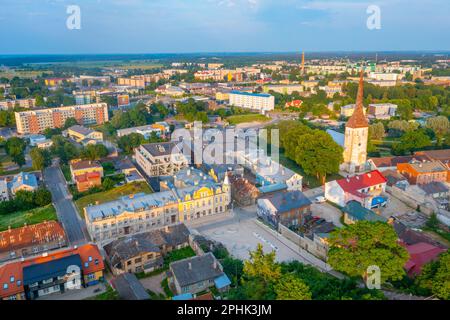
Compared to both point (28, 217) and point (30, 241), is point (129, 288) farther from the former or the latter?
point (28, 217)

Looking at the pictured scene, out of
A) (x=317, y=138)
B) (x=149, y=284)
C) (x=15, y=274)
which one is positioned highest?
(x=317, y=138)

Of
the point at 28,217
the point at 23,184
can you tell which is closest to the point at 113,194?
the point at 28,217

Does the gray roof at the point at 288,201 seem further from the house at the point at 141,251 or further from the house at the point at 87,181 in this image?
the house at the point at 87,181

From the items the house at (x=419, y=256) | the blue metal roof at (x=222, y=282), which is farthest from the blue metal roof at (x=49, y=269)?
the house at (x=419, y=256)

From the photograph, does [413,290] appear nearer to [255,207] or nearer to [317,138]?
[255,207]

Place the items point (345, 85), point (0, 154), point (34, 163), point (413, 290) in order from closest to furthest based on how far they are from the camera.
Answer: point (413, 290)
point (34, 163)
point (0, 154)
point (345, 85)
